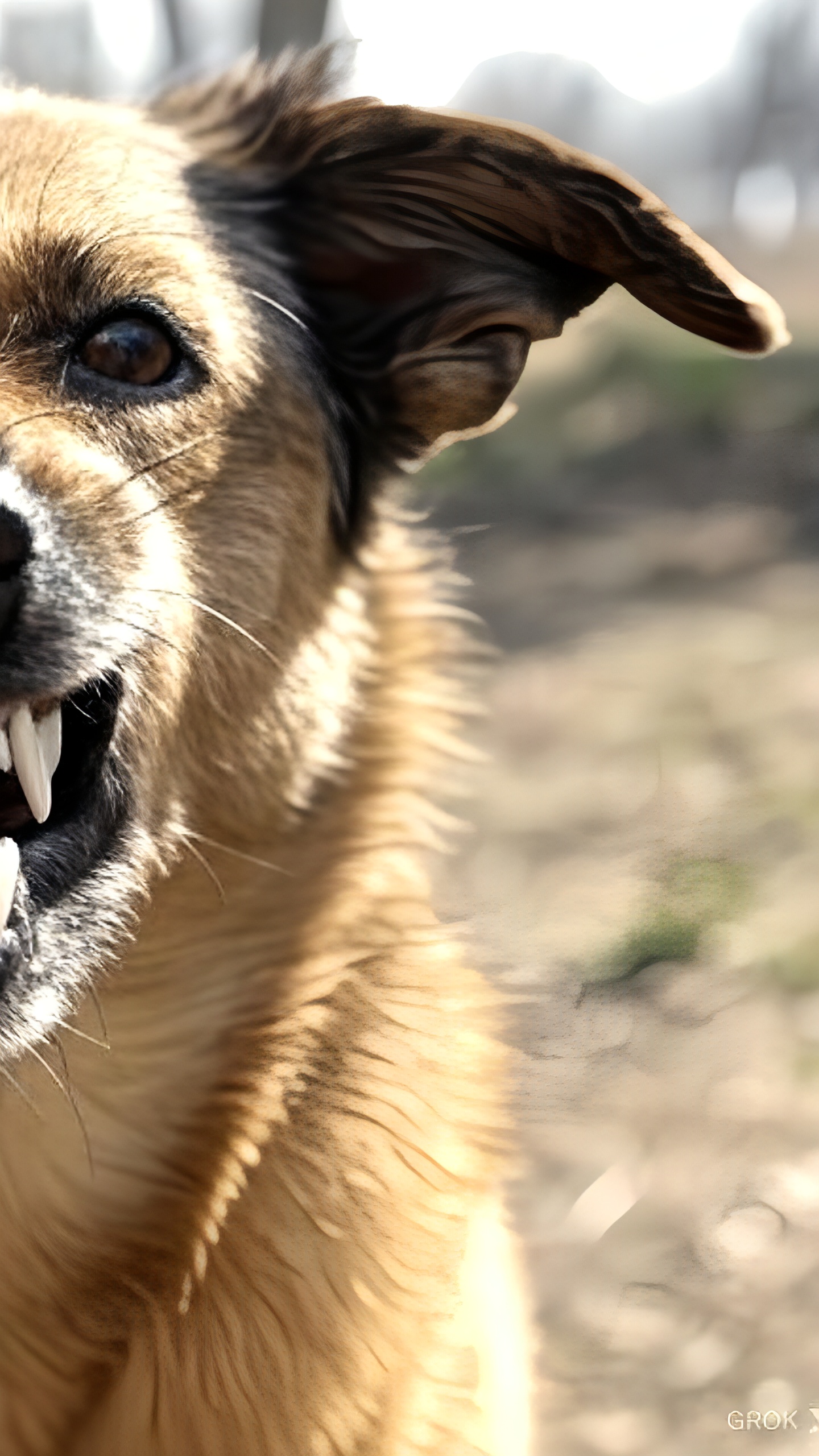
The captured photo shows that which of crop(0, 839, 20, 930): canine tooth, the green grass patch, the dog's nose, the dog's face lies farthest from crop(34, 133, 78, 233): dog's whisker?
the green grass patch

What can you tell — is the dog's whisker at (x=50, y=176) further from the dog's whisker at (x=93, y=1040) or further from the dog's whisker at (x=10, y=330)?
the dog's whisker at (x=93, y=1040)

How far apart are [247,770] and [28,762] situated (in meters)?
0.39

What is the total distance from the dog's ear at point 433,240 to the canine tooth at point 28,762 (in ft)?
2.58

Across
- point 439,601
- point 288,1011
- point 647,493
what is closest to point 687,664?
point 647,493

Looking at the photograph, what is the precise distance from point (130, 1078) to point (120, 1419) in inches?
18.1

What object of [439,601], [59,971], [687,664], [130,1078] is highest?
[439,601]

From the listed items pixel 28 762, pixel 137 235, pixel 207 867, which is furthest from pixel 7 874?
pixel 137 235

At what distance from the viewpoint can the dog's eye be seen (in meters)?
1.62

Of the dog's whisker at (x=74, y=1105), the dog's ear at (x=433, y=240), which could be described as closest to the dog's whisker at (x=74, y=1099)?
the dog's whisker at (x=74, y=1105)

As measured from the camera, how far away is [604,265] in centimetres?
155

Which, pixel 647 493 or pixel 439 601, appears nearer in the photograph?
pixel 439 601

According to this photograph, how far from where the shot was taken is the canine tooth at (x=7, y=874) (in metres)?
1.50

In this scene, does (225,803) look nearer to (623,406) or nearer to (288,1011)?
(288,1011)

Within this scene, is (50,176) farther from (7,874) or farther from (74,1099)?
(74,1099)
